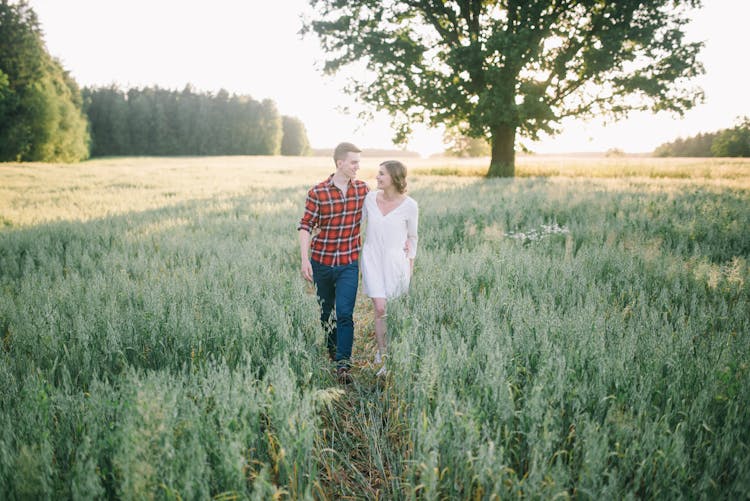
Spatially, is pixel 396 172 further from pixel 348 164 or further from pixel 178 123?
pixel 178 123

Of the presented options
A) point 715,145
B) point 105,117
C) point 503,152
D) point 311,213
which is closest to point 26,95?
point 105,117

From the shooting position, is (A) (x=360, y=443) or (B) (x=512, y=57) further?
(B) (x=512, y=57)

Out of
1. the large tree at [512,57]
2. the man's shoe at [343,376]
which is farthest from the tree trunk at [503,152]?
the man's shoe at [343,376]

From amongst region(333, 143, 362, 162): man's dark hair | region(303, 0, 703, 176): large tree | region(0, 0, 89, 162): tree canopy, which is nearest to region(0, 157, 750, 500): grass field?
region(333, 143, 362, 162): man's dark hair

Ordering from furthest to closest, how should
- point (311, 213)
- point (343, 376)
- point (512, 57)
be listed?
point (512, 57), point (311, 213), point (343, 376)

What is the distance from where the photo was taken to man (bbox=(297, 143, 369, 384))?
11.3 feet

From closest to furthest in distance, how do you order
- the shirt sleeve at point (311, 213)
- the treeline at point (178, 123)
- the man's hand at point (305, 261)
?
the man's hand at point (305, 261) → the shirt sleeve at point (311, 213) → the treeline at point (178, 123)

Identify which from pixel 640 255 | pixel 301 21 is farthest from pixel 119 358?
pixel 301 21

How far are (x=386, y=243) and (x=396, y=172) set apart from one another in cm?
64

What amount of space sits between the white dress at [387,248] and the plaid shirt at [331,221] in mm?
171

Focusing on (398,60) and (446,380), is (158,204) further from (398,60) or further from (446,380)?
(446,380)

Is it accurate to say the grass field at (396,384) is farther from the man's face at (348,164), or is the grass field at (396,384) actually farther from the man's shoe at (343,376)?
the man's face at (348,164)

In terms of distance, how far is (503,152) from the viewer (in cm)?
1962

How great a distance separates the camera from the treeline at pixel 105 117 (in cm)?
4447
